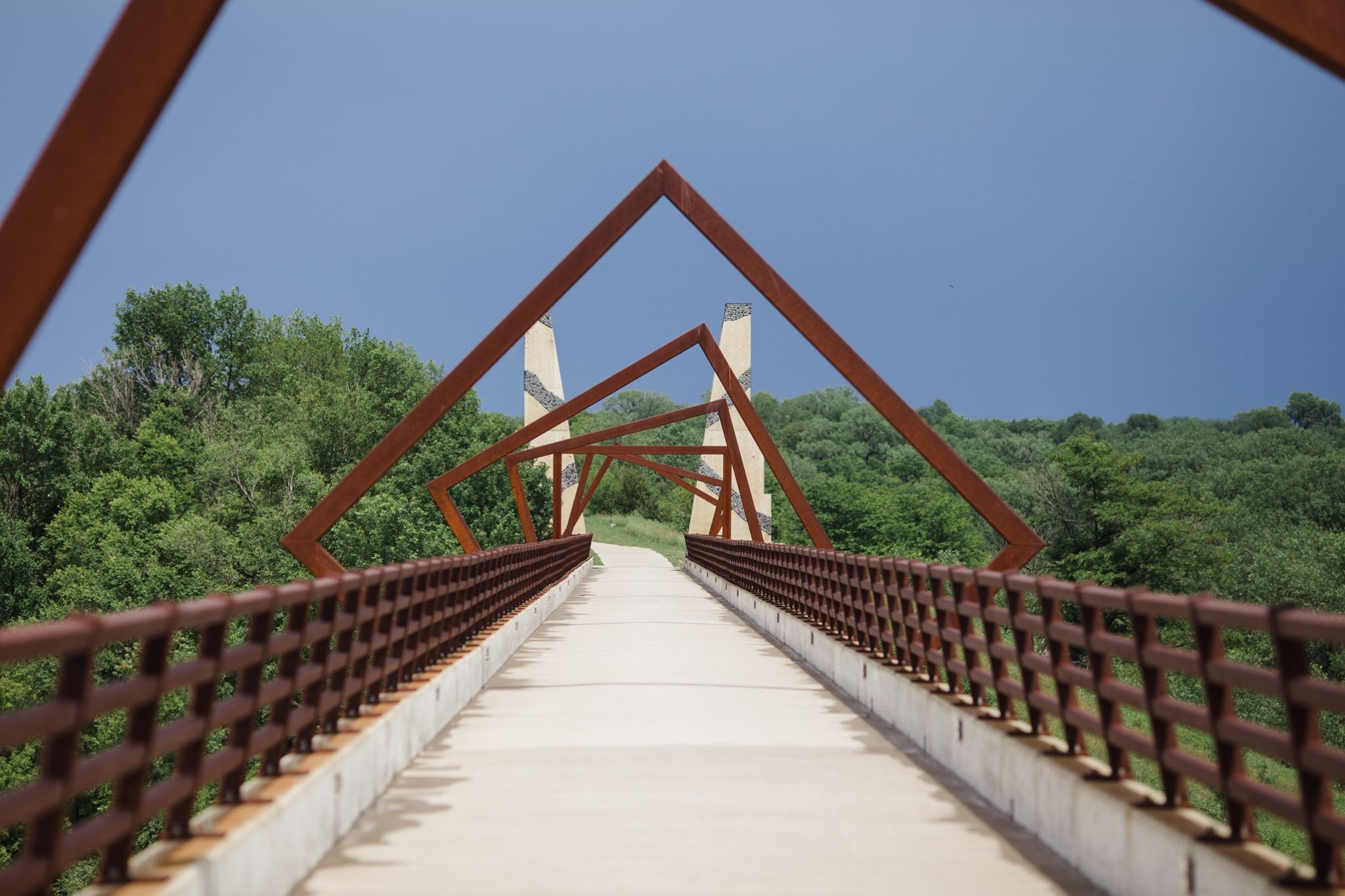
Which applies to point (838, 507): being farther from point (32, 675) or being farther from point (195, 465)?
point (32, 675)

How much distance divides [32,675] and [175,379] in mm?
43533

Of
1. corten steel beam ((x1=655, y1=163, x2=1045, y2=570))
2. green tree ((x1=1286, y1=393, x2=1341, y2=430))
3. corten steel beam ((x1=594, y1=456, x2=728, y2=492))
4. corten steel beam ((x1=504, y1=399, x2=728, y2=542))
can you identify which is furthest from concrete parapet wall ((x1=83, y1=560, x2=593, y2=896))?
green tree ((x1=1286, y1=393, x2=1341, y2=430))

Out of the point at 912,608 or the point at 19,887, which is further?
the point at 912,608

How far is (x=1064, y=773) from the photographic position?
21.6ft

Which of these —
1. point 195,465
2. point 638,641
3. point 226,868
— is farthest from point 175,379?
point 226,868

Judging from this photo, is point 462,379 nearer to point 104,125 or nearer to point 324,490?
point 104,125

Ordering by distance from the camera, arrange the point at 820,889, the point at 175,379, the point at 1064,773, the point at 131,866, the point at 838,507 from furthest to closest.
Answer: the point at 838,507, the point at 175,379, the point at 1064,773, the point at 820,889, the point at 131,866

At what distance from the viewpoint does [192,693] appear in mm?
5871

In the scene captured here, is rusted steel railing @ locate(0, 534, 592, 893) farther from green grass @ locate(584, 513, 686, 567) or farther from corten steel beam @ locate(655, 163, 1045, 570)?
green grass @ locate(584, 513, 686, 567)

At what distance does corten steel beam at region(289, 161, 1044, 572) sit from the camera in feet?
55.1

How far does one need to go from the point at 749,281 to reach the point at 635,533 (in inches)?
3757

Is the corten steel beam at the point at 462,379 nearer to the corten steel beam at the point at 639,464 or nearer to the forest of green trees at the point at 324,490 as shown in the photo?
the corten steel beam at the point at 639,464

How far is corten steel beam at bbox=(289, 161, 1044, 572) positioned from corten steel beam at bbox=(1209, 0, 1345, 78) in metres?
9.10

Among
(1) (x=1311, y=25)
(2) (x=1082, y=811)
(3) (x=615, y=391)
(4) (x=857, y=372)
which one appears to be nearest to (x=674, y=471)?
(3) (x=615, y=391)
